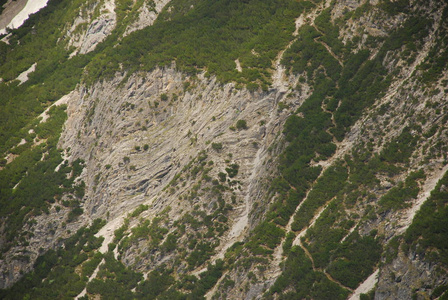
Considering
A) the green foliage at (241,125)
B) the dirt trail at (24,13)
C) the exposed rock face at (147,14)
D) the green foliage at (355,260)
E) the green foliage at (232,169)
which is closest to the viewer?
the green foliage at (355,260)

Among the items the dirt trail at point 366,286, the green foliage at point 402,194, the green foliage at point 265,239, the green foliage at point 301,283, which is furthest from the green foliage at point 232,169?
→ the dirt trail at point 366,286

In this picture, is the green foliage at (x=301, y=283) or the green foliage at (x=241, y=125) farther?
the green foliage at (x=241, y=125)

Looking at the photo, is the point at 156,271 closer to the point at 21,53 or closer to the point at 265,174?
the point at 265,174

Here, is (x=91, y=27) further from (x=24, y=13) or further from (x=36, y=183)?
(x=24, y=13)

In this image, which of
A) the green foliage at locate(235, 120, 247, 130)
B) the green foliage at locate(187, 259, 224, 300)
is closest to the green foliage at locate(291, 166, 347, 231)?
the green foliage at locate(187, 259, 224, 300)

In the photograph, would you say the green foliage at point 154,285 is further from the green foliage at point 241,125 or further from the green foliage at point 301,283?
the green foliage at point 241,125

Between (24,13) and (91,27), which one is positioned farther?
(24,13)

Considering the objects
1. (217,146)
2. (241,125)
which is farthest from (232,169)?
(241,125)

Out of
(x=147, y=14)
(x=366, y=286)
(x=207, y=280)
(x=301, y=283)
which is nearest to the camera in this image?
(x=366, y=286)
